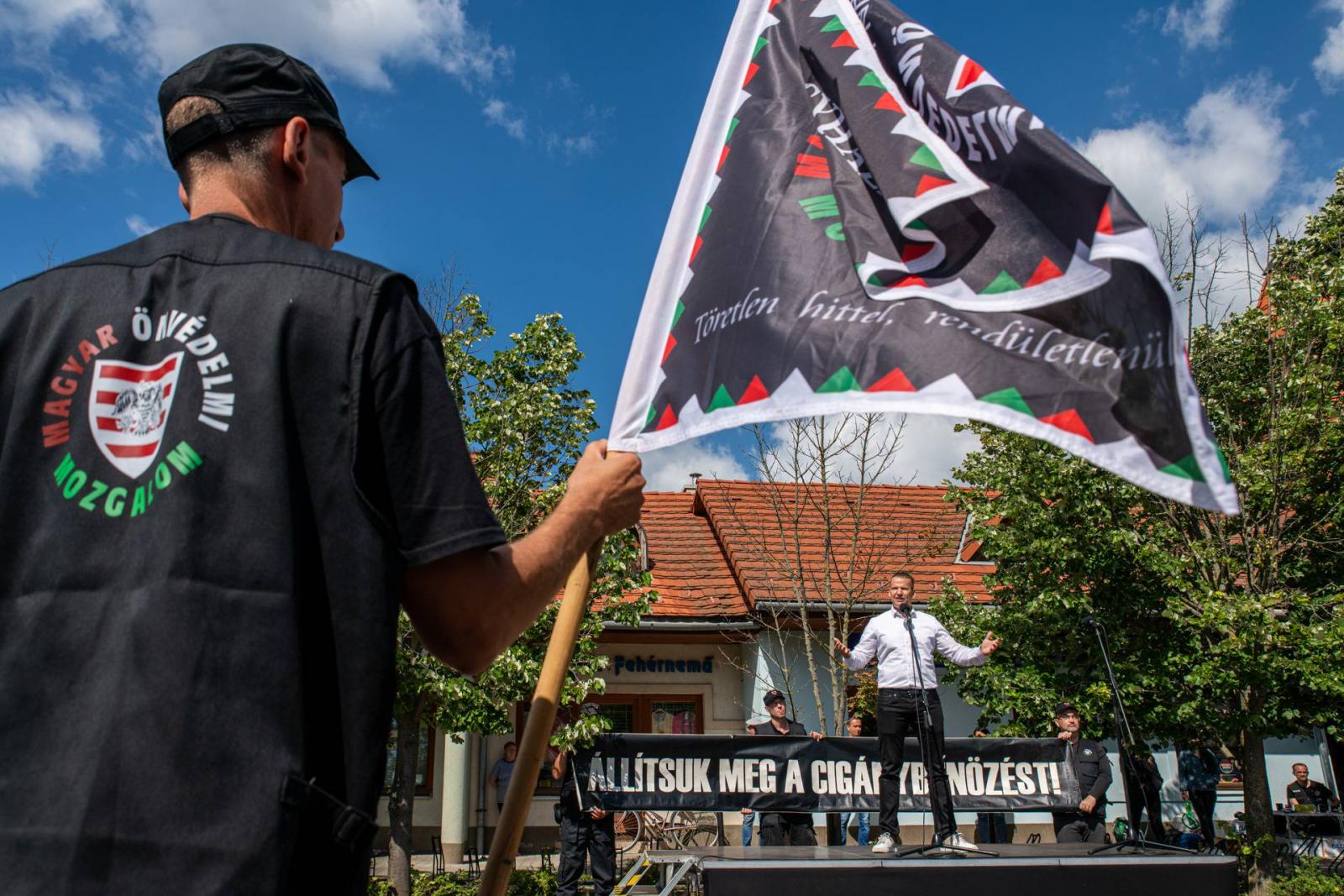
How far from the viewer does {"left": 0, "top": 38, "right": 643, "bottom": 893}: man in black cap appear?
1.21 meters

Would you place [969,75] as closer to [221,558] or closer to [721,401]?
[721,401]

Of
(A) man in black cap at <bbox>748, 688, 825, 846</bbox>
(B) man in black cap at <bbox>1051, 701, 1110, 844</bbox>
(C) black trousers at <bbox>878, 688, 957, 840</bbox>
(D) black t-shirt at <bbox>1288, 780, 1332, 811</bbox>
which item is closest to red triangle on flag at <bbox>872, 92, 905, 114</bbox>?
(C) black trousers at <bbox>878, 688, 957, 840</bbox>

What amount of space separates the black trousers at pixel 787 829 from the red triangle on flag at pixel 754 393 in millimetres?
10456

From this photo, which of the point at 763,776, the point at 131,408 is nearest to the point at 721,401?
the point at 131,408

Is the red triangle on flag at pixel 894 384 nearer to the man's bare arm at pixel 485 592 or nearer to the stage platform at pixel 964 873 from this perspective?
the man's bare arm at pixel 485 592

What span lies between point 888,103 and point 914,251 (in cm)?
53

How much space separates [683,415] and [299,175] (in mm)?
1162

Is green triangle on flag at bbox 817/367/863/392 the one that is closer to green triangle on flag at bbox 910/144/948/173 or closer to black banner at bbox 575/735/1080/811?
green triangle on flag at bbox 910/144/948/173

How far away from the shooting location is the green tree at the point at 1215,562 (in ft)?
44.7

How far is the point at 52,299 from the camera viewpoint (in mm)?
1490

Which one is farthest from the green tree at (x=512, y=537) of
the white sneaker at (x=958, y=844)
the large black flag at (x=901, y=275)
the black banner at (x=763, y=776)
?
the large black flag at (x=901, y=275)

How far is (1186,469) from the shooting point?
2137 mm

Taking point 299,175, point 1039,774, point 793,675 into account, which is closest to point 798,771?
point 1039,774

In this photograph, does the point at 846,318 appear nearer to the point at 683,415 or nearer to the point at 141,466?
the point at 683,415
